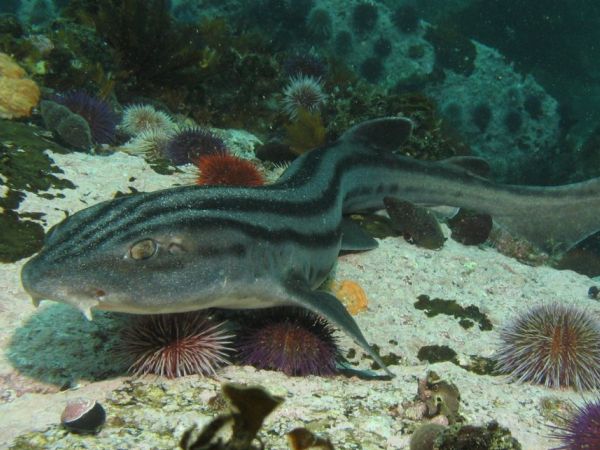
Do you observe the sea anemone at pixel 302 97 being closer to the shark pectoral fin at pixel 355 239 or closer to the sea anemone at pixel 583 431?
the shark pectoral fin at pixel 355 239

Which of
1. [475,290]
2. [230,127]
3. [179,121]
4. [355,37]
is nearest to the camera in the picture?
[475,290]

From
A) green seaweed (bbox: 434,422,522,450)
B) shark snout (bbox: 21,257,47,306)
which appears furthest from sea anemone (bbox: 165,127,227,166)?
green seaweed (bbox: 434,422,522,450)

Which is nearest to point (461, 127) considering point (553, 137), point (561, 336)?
point (553, 137)

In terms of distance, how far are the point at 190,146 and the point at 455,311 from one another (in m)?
4.20

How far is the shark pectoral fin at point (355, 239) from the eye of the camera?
5793 millimetres

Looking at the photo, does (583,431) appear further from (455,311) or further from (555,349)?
(455,311)

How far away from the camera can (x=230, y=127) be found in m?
10.1

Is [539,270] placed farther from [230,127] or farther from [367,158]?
[230,127]

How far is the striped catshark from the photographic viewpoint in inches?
119

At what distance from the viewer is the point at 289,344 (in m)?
3.80

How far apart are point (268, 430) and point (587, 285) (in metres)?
5.48

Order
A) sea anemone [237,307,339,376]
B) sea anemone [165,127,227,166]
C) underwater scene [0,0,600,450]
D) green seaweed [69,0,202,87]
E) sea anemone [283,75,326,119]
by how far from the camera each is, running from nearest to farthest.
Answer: underwater scene [0,0,600,450], sea anemone [237,307,339,376], sea anemone [165,127,227,166], green seaweed [69,0,202,87], sea anemone [283,75,326,119]

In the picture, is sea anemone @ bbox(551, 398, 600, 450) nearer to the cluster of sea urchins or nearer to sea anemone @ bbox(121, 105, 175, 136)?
the cluster of sea urchins

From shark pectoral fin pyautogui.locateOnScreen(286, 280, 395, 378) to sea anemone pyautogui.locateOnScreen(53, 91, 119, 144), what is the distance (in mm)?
4675
